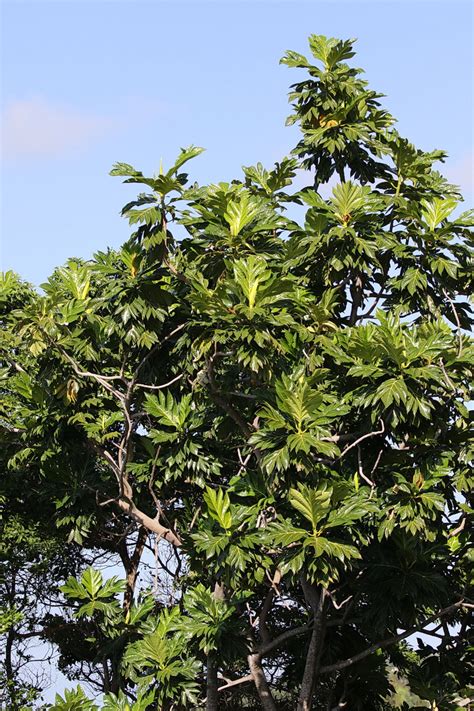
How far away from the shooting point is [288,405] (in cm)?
853

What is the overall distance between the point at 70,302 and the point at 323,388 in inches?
117

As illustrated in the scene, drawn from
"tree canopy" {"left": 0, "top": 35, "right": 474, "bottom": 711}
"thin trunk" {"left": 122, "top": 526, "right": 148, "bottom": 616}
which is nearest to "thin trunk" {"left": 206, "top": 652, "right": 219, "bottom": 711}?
"tree canopy" {"left": 0, "top": 35, "right": 474, "bottom": 711}

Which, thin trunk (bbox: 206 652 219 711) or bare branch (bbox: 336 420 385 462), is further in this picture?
thin trunk (bbox: 206 652 219 711)

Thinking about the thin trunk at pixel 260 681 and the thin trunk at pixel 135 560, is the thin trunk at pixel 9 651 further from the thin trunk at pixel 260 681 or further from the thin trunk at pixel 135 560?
the thin trunk at pixel 260 681

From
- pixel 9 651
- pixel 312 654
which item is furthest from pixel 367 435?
pixel 9 651

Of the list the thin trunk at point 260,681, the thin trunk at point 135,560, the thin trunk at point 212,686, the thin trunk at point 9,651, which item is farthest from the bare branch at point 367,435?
the thin trunk at point 9,651

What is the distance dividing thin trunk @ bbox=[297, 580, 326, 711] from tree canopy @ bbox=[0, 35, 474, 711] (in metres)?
0.03

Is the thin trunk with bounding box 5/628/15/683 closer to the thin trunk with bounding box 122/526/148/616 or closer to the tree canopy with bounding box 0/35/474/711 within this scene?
the thin trunk with bounding box 122/526/148/616

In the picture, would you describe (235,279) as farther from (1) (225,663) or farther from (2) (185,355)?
(1) (225,663)

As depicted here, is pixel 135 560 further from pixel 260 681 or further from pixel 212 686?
pixel 260 681

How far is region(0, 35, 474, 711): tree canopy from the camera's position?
8727 mm

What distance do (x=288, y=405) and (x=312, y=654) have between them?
3256 mm

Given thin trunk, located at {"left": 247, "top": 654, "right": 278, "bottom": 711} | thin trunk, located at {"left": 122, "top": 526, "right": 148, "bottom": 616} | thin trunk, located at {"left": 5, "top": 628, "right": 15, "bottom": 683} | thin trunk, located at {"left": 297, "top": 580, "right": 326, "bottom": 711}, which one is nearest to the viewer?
thin trunk, located at {"left": 297, "top": 580, "right": 326, "bottom": 711}

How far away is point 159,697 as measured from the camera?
10.5 metres
